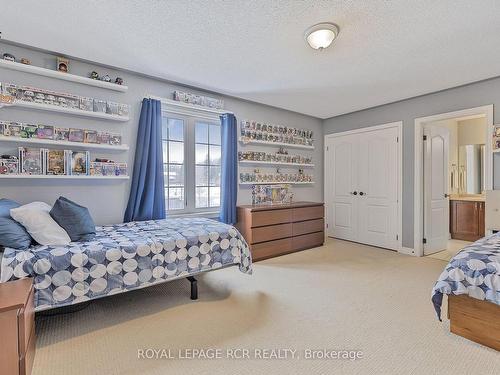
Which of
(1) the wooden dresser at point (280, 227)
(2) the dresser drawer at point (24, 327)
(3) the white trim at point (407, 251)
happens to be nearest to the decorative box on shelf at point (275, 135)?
(1) the wooden dresser at point (280, 227)

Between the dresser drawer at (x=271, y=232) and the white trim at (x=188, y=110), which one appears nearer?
the white trim at (x=188, y=110)

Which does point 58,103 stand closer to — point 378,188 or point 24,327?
point 24,327

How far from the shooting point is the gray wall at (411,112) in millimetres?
3428

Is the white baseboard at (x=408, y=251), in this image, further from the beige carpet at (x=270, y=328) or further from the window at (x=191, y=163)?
the window at (x=191, y=163)

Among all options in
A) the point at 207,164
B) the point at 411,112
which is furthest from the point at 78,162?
the point at 411,112

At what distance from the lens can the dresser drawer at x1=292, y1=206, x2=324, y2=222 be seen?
4.28 m

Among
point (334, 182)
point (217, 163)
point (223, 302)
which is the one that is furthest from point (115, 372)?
point (334, 182)

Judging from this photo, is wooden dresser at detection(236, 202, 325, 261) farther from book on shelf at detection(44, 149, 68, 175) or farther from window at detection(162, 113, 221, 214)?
book on shelf at detection(44, 149, 68, 175)

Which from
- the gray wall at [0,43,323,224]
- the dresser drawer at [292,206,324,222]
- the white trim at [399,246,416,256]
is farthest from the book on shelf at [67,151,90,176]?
the white trim at [399,246,416,256]

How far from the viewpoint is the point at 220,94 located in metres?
4.03

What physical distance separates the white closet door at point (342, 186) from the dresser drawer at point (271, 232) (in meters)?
1.48

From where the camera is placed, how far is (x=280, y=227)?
161 inches

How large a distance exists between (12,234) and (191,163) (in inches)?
86.3

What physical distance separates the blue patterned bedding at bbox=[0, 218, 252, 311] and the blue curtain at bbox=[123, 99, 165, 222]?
0.97 feet
